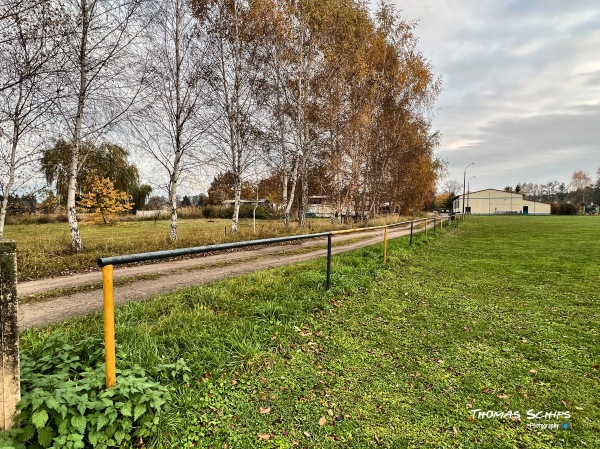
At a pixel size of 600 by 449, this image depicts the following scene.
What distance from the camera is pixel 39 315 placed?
16.1ft

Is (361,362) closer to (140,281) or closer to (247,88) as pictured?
(140,281)

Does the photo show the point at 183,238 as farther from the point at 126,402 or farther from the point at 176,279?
the point at 126,402

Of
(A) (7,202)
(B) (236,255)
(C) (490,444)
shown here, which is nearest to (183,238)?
(B) (236,255)

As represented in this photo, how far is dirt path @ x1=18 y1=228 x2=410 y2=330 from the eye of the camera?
5.05 metres

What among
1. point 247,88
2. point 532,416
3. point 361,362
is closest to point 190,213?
point 247,88

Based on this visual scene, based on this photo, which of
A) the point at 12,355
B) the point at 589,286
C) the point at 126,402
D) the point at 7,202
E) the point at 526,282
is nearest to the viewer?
the point at 12,355

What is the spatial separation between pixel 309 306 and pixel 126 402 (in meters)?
3.29

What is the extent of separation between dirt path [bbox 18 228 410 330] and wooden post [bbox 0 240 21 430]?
117 inches

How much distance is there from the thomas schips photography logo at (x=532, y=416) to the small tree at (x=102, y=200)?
3485 cm

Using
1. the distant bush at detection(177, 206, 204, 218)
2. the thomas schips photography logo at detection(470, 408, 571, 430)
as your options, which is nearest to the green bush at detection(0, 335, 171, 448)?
the thomas schips photography logo at detection(470, 408, 571, 430)

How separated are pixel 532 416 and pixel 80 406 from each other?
3761 millimetres

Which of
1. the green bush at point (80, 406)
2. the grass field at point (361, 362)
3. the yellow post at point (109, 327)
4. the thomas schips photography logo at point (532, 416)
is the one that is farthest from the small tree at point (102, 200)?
the thomas schips photography logo at point (532, 416)

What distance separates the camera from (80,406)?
2133 millimetres

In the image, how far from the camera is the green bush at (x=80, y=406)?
6.59 feet
